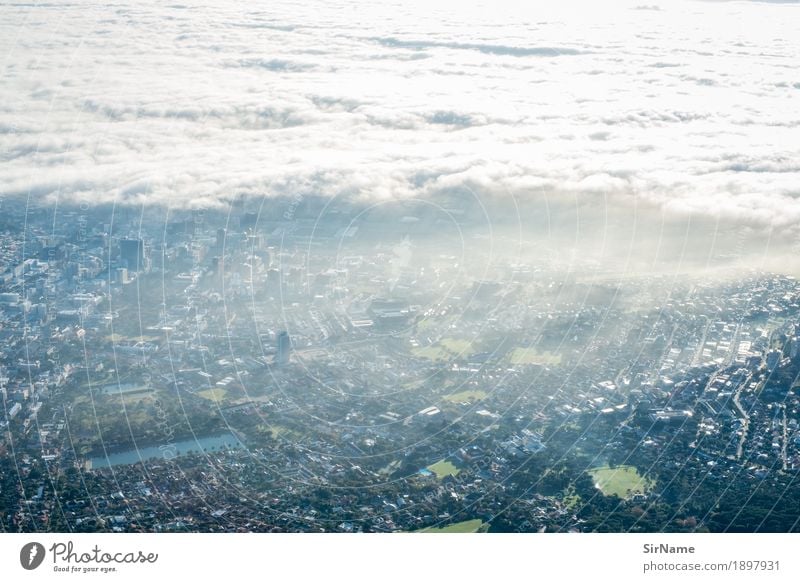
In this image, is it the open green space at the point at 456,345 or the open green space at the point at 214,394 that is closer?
the open green space at the point at 214,394

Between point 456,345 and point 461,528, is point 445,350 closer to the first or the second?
point 456,345

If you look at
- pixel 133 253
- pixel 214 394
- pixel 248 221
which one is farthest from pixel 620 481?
pixel 133 253

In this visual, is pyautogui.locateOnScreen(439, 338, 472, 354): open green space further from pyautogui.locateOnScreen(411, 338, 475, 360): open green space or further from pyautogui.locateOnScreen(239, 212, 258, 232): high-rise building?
pyautogui.locateOnScreen(239, 212, 258, 232): high-rise building

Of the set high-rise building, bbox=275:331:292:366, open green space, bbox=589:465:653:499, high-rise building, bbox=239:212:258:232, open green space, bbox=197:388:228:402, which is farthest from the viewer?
high-rise building, bbox=239:212:258:232

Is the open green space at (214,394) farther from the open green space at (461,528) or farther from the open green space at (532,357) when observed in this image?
the open green space at (532,357)

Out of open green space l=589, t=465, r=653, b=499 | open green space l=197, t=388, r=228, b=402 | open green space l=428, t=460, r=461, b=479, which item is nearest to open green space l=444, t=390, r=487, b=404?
open green space l=428, t=460, r=461, b=479

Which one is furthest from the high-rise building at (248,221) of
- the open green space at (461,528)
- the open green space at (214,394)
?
the open green space at (461,528)

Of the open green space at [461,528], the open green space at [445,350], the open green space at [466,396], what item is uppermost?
the open green space at [445,350]
